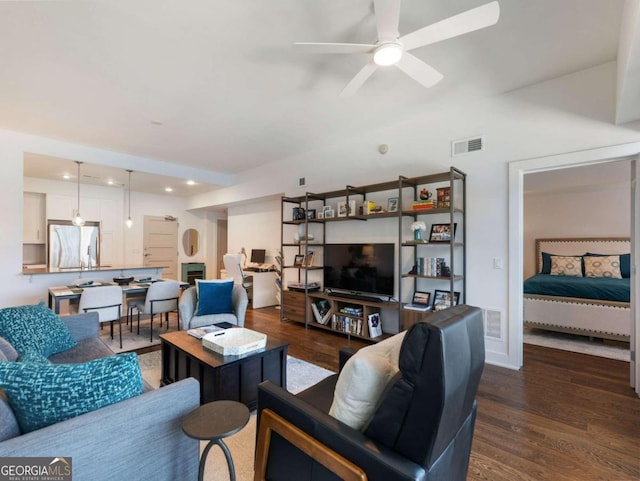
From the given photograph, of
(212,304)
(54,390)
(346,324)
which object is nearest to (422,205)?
(346,324)

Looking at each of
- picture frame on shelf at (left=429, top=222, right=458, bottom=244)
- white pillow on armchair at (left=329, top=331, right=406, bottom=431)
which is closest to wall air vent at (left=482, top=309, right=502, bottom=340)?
picture frame on shelf at (left=429, top=222, right=458, bottom=244)

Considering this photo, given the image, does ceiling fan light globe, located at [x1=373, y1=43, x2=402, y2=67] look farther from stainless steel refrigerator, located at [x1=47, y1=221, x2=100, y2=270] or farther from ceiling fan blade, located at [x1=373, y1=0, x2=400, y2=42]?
stainless steel refrigerator, located at [x1=47, y1=221, x2=100, y2=270]

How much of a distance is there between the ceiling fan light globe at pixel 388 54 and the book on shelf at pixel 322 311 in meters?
3.32

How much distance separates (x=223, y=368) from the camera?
2.11 m

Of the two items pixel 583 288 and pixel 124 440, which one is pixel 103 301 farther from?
pixel 583 288

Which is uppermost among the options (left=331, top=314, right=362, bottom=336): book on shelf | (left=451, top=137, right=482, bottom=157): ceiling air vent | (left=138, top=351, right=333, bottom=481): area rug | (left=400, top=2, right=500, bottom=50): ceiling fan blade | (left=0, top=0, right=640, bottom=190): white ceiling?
(left=0, top=0, right=640, bottom=190): white ceiling

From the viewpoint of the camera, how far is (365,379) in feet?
3.77

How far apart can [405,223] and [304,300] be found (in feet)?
6.38

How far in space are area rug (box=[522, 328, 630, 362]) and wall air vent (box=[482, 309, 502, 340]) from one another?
1.13 m

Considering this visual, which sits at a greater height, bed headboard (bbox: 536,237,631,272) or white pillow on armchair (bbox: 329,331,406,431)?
bed headboard (bbox: 536,237,631,272)

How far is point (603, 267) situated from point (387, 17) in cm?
546

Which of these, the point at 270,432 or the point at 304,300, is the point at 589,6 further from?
the point at 304,300

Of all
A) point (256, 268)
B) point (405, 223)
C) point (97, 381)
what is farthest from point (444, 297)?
point (256, 268)

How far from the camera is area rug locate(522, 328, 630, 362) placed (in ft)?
11.2
